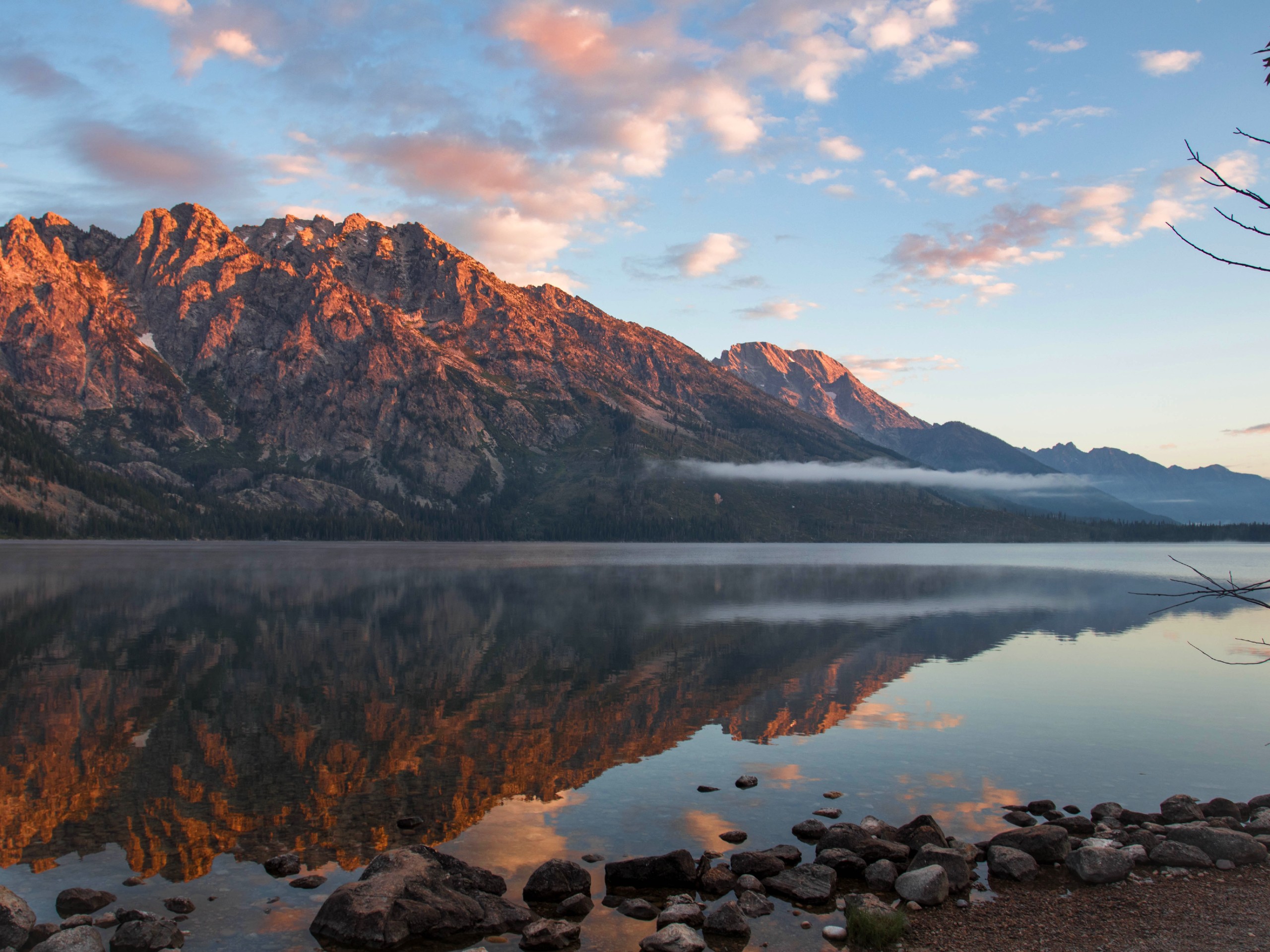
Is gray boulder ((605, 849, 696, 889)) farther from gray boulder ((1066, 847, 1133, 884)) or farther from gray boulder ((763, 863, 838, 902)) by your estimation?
gray boulder ((1066, 847, 1133, 884))

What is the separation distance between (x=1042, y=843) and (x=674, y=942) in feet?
44.6

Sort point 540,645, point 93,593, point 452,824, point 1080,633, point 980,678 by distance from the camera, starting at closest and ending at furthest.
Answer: point 452,824 < point 980,678 < point 540,645 < point 1080,633 < point 93,593

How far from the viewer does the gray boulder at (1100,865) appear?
962 inches

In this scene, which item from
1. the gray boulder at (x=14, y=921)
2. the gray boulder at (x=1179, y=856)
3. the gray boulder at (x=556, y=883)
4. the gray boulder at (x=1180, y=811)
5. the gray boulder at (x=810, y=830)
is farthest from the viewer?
the gray boulder at (x=1180, y=811)

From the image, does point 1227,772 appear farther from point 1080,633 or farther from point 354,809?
point 1080,633

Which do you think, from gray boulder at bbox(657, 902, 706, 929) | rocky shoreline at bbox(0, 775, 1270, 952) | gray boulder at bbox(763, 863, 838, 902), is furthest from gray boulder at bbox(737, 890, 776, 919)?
gray boulder at bbox(657, 902, 706, 929)

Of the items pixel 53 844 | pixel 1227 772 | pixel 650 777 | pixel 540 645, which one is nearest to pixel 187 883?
pixel 53 844

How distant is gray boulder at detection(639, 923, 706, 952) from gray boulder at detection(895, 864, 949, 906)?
6.64m

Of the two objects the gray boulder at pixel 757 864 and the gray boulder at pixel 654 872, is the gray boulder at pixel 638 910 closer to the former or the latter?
the gray boulder at pixel 654 872

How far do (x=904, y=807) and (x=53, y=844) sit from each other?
30230 millimetres

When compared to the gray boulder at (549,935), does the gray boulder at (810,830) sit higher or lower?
lower

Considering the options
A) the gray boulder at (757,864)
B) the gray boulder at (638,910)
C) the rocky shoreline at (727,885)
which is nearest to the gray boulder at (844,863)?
the rocky shoreline at (727,885)

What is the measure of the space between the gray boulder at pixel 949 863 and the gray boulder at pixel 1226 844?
310 inches

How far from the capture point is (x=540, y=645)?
238 feet
